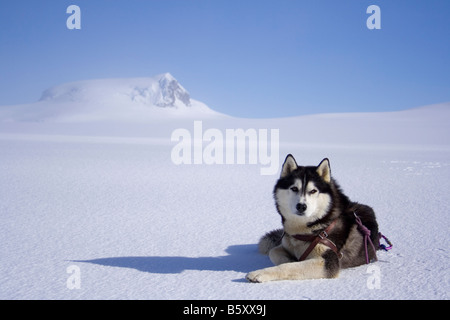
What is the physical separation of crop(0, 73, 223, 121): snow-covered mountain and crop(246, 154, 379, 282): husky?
57606mm

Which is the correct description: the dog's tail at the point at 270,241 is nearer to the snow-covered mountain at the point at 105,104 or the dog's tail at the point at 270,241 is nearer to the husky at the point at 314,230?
the husky at the point at 314,230

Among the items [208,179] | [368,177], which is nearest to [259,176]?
[208,179]

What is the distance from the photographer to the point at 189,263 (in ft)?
12.0

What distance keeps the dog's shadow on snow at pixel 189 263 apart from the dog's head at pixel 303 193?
676 mm

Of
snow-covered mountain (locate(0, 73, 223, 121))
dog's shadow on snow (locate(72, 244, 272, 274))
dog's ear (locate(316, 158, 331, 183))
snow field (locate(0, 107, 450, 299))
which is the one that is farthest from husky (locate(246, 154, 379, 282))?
snow-covered mountain (locate(0, 73, 223, 121))

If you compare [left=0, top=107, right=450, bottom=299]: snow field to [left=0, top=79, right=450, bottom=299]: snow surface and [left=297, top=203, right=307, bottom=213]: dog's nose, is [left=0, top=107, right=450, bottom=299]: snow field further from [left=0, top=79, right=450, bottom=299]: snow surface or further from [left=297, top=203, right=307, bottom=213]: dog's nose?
[left=297, top=203, right=307, bottom=213]: dog's nose

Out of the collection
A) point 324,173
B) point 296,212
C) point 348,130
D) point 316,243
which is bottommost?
point 316,243

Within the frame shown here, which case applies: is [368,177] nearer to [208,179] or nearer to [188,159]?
[208,179]

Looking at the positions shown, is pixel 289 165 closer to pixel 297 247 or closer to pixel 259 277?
pixel 297 247

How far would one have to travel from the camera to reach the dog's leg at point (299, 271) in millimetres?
2973

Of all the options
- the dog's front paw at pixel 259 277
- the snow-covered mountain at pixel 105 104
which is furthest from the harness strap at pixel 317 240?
the snow-covered mountain at pixel 105 104

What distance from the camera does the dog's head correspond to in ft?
10.2
